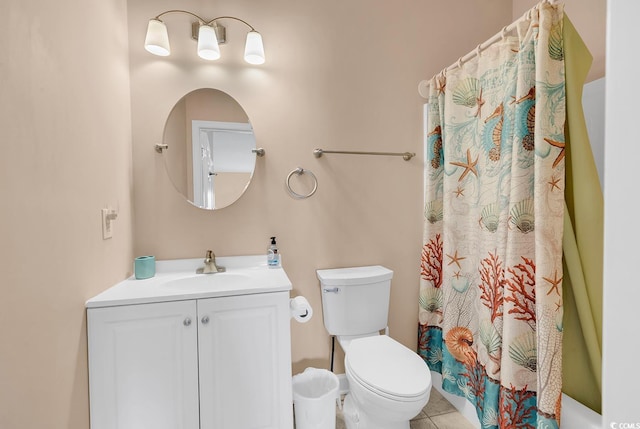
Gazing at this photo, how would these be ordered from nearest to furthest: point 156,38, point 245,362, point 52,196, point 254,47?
point 52,196, point 245,362, point 156,38, point 254,47

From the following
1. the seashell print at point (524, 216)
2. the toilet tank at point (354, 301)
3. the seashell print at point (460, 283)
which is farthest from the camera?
the toilet tank at point (354, 301)

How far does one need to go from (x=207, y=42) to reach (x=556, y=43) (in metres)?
1.61

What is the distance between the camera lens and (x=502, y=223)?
1.27 metres

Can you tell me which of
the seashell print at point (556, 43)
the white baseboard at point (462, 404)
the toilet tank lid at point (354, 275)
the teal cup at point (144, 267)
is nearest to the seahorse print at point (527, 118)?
the seashell print at point (556, 43)

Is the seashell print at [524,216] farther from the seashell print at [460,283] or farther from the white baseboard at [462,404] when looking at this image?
the white baseboard at [462,404]

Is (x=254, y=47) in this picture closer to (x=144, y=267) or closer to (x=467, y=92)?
(x=467, y=92)

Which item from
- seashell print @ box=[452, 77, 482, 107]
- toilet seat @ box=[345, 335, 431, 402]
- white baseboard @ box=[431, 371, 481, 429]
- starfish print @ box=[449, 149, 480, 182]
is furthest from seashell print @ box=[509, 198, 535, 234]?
white baseboard @ box=[431, 371, 481, 429]

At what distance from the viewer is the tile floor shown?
1.63 m

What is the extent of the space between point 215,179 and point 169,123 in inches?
15.3

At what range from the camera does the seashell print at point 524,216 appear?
3.89 feet

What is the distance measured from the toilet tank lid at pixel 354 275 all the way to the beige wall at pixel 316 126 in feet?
0.23

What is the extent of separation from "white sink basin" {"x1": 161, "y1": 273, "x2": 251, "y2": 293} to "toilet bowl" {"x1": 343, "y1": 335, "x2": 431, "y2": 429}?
68 centimetres

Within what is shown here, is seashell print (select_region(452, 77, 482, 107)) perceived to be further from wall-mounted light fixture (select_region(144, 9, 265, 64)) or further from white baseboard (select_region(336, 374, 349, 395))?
white baseboard (select_region(336, 374, 349, 395))

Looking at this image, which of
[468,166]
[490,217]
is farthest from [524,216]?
[468,166]
